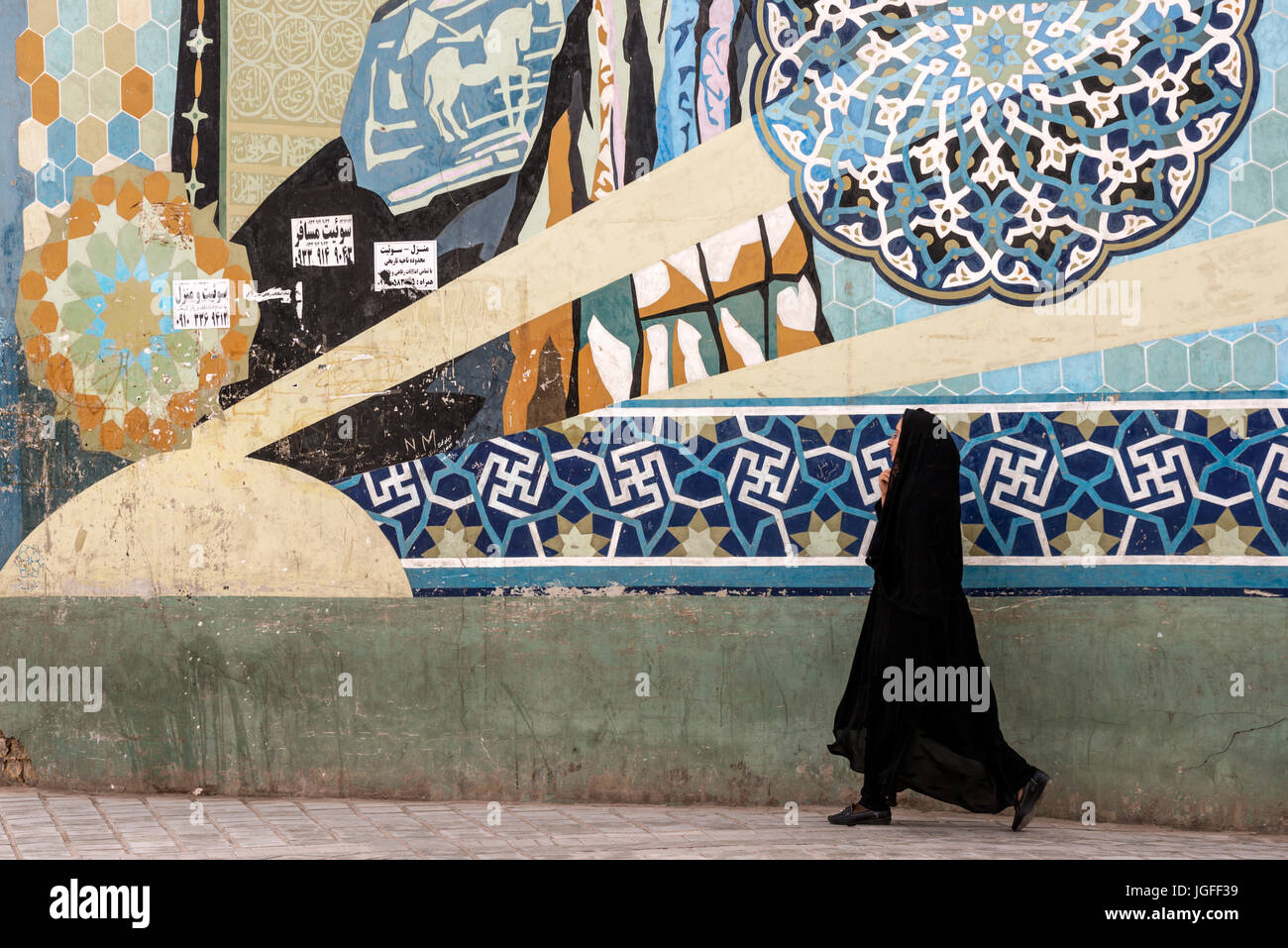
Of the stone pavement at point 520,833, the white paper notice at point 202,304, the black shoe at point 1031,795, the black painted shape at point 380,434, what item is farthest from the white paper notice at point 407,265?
the black shoe at point 1031,795

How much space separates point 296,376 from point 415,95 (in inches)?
54.2

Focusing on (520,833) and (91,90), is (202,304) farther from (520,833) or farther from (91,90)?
(520,833)

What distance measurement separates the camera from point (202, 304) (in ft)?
18.5

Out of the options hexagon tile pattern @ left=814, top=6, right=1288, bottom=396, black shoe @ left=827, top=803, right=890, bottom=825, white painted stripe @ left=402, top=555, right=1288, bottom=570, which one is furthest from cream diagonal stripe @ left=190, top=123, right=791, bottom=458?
black shoe @ left=827, top=803, right=890, bottom=825

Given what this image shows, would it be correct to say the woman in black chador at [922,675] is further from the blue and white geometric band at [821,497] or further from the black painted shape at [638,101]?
the black painted shape at [638,101]

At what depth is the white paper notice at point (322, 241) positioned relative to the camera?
5551mm

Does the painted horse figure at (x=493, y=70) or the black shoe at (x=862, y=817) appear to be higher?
the painted horse figure at (x=493, y=70)

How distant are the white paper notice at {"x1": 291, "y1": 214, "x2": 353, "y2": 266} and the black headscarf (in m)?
2.61

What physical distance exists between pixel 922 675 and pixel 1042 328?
1570 millimetres

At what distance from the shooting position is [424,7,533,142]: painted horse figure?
17.9 feet

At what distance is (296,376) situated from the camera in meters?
5.58

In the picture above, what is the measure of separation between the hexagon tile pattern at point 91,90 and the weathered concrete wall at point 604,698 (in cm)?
202

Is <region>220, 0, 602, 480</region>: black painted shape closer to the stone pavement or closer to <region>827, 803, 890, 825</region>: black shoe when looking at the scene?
the stone pavement

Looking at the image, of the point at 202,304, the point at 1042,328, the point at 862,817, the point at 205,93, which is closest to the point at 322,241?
the point at 202,304
